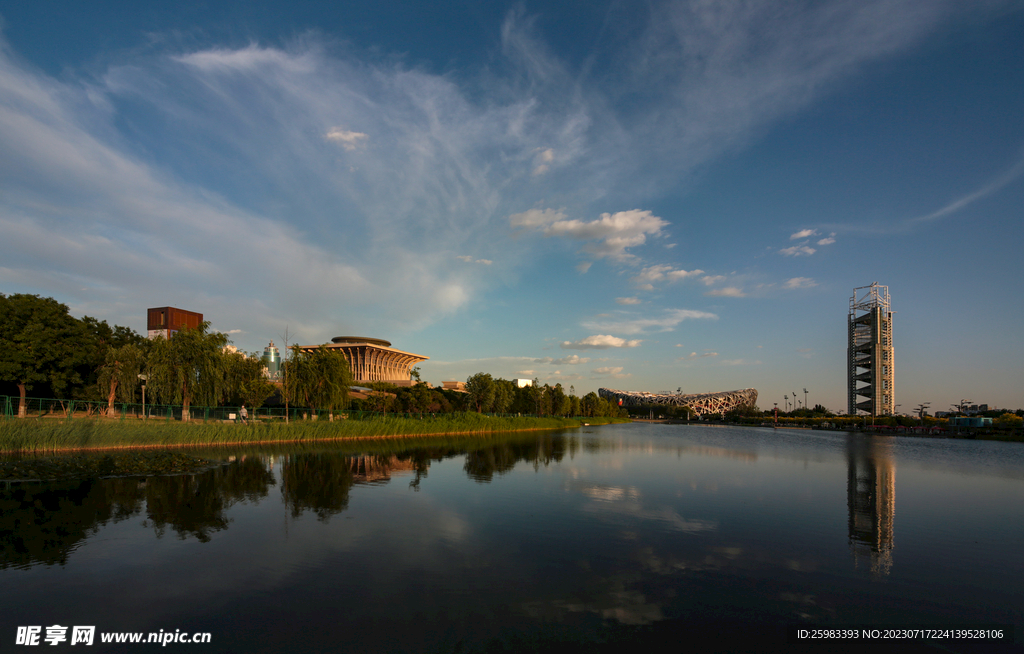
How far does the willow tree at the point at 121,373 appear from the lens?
39562mm

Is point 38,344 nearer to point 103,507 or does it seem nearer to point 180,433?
point 180,433

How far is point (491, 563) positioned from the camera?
33.8ft

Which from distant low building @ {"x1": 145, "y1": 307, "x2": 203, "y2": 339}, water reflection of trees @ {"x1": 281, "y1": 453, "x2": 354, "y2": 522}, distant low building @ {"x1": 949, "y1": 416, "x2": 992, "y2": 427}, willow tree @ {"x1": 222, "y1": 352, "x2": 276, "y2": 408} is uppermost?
distant low building @ {"x1": 145, "y1": 307, "x2": 203, "y2": 339}

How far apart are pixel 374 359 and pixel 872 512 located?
126 metres

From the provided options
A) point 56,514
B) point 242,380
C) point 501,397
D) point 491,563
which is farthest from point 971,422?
point 56,514

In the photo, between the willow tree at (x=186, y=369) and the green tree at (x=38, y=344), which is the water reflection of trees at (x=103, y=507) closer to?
the willow tree at (x=186, y=369)

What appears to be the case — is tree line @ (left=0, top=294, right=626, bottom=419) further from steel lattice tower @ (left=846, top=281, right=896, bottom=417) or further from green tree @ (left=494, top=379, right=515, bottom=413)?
steel lattice tower @ (left=846, top=281, right=896, bottom=417)

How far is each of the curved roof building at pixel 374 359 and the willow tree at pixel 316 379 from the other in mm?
80523

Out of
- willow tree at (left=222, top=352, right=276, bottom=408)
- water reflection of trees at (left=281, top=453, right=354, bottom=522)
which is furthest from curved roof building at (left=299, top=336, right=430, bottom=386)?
water reflection of trees at (left=281, top=453, right=354, bottom=522)

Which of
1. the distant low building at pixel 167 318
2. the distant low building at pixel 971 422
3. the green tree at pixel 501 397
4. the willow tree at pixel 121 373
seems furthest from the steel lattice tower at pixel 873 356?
the distant low building at pixel 167 318

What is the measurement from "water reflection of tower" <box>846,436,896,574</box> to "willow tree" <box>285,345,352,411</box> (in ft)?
117

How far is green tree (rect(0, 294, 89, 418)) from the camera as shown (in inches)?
1442

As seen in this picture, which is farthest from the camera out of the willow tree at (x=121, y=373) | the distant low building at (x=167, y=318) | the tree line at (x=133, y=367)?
the distant low building at (x=167, y=318)

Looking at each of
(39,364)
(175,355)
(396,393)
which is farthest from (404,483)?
(396,393)
